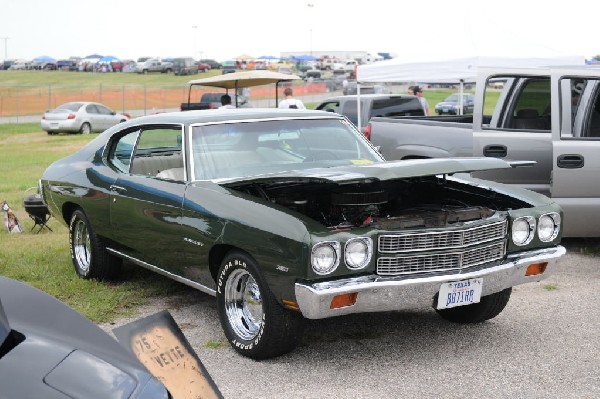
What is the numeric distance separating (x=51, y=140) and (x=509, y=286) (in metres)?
24.6

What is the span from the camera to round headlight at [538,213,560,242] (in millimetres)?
5785

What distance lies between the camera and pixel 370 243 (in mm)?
5012

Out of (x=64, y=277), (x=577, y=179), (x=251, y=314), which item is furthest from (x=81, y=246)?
(x=577, y=179)

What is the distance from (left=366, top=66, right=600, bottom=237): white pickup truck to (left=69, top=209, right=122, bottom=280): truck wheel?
3.81 m

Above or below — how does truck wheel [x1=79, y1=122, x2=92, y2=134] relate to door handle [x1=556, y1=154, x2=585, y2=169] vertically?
below

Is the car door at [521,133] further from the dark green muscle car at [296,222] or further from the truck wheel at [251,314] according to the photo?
the truck wheel at [251,314]

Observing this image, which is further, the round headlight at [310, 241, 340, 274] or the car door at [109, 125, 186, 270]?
the car door at [109, 125, 186, 270]

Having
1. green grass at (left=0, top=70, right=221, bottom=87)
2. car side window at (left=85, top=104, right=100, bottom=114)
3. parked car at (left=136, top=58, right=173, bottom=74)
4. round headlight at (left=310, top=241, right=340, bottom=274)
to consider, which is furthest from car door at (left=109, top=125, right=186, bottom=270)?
parked car at (left=136, top=58, right=173, bottom=74)

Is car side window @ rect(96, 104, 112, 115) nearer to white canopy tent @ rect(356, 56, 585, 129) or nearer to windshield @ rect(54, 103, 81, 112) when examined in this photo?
windshield @ rect(54, 103, 81, 112)

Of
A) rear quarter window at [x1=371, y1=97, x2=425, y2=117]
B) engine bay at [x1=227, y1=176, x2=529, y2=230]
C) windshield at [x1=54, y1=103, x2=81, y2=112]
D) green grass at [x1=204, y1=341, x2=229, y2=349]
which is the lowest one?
green grass at [x1=204, y1=341, x2=229, y2=349]

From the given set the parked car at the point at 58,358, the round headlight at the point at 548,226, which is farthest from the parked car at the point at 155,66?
the parked car at the point at 58,358

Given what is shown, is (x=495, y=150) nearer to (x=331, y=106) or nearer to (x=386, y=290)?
(x=386, y=290)

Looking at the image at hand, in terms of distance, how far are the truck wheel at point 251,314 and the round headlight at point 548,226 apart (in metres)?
1.82

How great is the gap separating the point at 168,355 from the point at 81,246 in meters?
4.18
